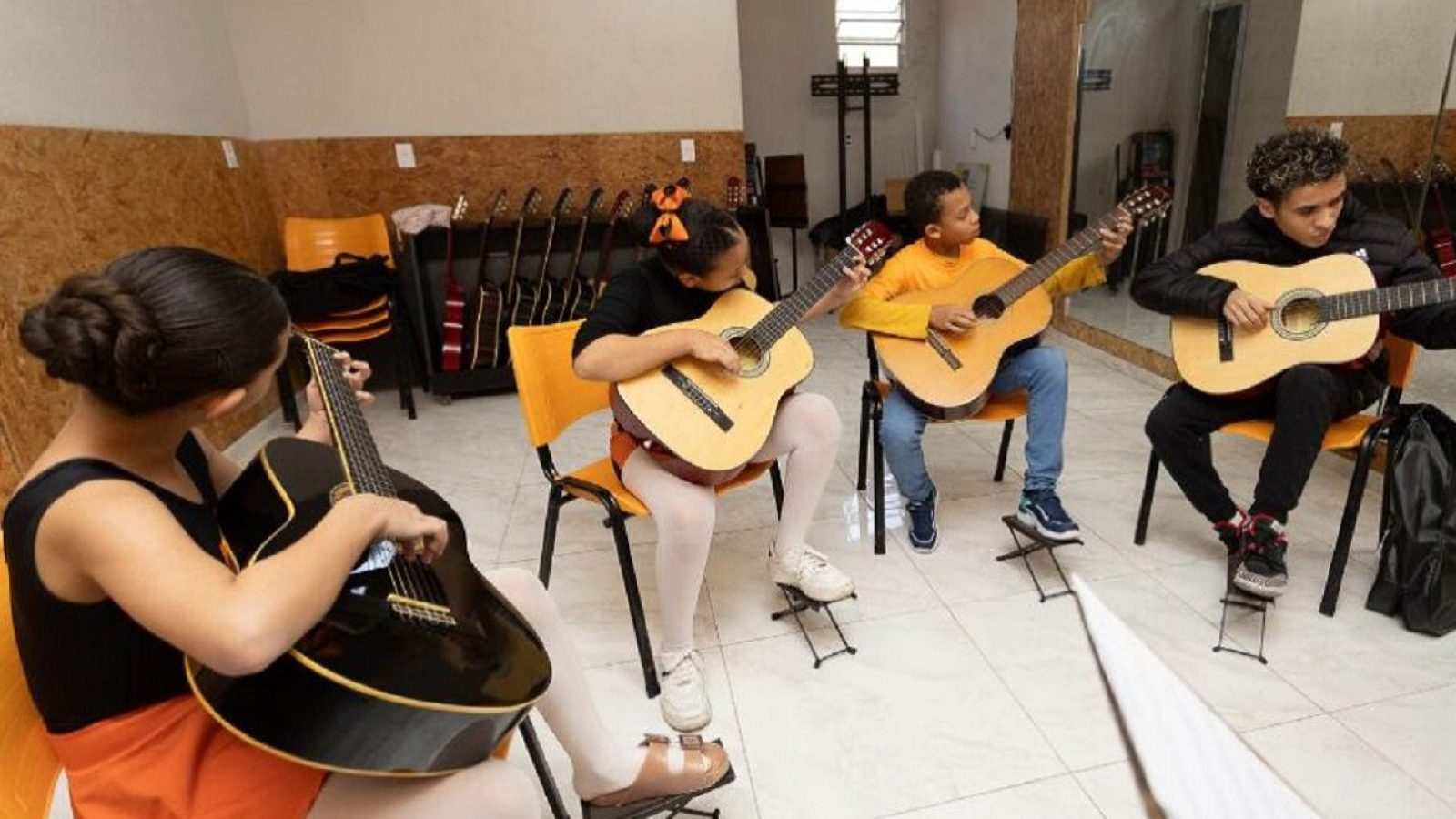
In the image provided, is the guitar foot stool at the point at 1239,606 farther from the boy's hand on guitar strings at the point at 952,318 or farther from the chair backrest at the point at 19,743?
the chair backrest at the point at 19,743

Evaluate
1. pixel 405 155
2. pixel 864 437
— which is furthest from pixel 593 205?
pixel 864 437

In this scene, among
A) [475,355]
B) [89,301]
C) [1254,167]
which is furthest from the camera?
[475,355]

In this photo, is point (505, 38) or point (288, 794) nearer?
point (288, 794)

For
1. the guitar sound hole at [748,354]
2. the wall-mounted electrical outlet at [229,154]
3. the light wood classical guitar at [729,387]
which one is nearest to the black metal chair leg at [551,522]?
the light wood classical guitar at [729,387]

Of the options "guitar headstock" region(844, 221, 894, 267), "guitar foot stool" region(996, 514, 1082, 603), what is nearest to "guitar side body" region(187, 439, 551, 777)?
"guitar headstock" region(844, 221, 894, 267)

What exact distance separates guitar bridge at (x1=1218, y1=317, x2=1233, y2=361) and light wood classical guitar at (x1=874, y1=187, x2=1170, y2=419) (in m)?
0.35

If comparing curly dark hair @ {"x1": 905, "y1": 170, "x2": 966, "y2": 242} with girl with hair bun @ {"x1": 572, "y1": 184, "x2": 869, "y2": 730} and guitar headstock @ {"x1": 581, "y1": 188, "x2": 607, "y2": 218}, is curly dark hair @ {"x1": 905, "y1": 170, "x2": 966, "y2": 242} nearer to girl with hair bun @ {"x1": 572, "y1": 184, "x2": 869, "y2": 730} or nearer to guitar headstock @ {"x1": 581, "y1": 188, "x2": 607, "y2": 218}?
girl with hair bun @ {"x1": 572, "y1": 184, "x2": 869, "y2": 730}

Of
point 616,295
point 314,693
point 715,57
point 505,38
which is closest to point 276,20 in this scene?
point 505,38

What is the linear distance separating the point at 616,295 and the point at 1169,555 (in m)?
1.63

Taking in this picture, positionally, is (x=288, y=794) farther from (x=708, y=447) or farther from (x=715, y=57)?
(x=715, y=57)

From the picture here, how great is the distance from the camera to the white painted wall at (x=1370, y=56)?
6.93 feet

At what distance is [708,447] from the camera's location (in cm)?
158

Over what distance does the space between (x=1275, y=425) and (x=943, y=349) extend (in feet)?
2.52

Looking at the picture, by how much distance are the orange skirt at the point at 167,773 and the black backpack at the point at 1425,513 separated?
2132mm
